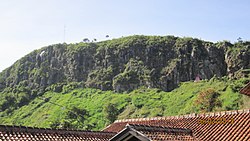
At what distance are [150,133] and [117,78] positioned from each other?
2404 inches

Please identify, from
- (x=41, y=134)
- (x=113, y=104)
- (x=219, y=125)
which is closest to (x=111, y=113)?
(x=113, y=104)

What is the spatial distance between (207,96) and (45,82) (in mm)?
45509

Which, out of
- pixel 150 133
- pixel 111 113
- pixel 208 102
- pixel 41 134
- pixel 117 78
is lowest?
pixel 111 113

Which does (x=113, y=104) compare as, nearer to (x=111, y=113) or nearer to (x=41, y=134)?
(x=111, y=113)

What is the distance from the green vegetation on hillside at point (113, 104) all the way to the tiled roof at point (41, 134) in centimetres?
2691

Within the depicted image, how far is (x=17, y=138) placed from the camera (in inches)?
501

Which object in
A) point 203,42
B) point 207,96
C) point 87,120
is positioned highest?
point 203,42

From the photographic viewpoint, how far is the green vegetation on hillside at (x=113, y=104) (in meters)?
47.2

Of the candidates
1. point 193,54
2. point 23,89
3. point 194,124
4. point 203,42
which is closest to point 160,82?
point 193,54

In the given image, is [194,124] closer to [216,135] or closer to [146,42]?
[216,135]

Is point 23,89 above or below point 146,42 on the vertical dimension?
below

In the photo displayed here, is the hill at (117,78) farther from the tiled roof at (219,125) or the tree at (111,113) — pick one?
the tiled roof at (219,125)

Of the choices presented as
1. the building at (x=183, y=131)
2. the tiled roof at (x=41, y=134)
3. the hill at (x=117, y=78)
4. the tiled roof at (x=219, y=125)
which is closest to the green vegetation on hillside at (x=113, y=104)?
the hill at (x=117, y=78)

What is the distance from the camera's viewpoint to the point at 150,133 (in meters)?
10.9
